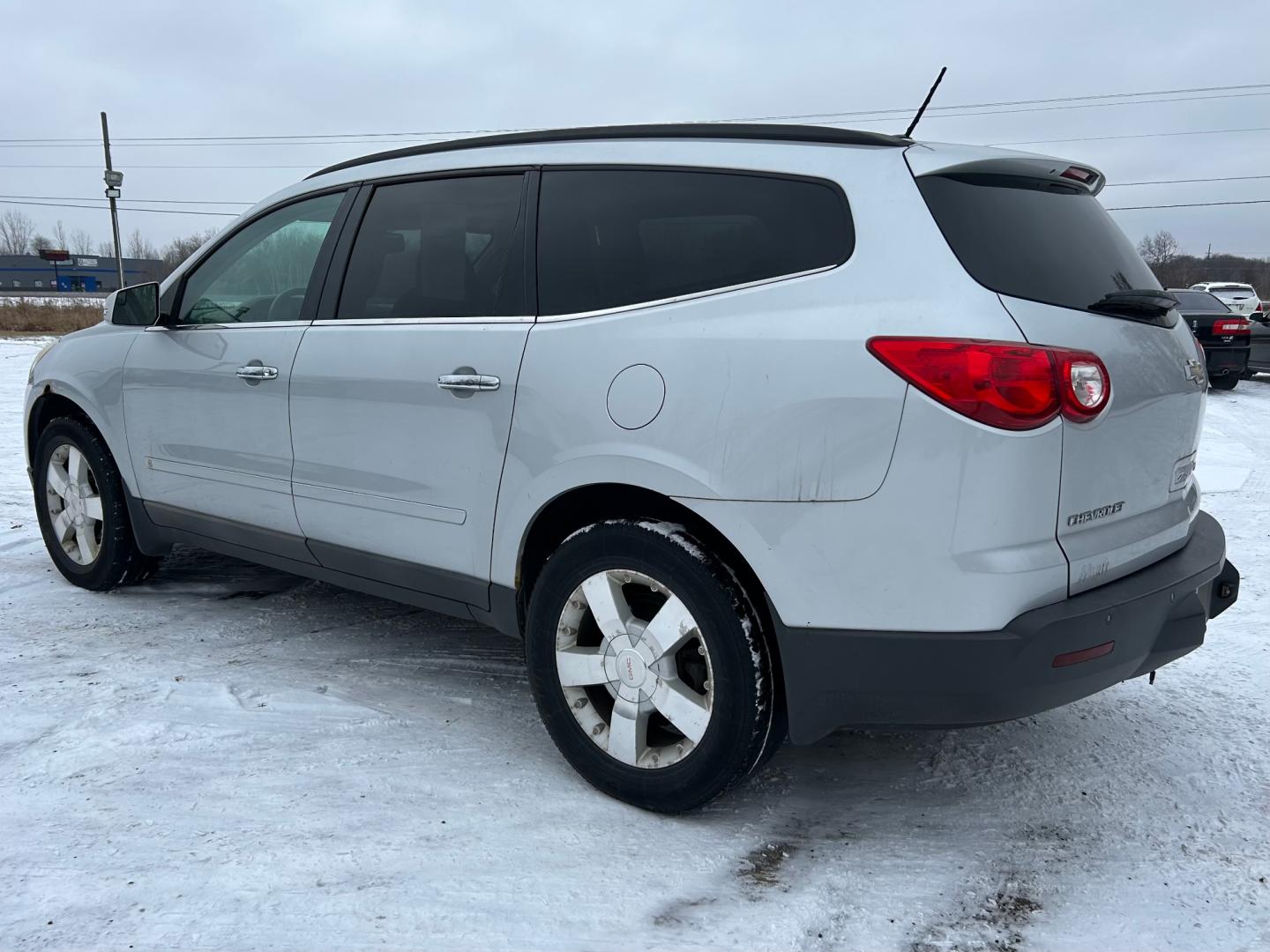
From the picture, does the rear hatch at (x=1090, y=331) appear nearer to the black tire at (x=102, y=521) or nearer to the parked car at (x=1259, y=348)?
the black tire at (x=102, y=521)

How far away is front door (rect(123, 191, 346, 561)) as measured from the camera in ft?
12.1

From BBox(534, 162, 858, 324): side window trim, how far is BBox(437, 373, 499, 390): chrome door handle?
0.77ft

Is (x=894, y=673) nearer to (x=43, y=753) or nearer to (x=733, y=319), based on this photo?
(x=733, y=319)

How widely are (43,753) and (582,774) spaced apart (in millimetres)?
1652

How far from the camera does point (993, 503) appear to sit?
2.17m

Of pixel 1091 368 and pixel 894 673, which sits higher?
pixel 1091 368

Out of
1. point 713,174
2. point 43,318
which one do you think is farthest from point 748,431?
point 43,318

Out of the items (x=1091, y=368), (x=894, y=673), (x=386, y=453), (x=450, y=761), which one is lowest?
(x=450, y=761)

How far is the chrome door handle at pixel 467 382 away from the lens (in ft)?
9.68

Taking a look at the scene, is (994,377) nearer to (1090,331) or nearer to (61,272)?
(1090,331)

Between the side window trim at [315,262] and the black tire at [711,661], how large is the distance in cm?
154

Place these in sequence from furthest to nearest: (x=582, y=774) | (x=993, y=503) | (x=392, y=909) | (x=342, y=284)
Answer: (x=342, y=284)
(x=582, y=774)
(x=392, y=909)
(x=993, y=503)

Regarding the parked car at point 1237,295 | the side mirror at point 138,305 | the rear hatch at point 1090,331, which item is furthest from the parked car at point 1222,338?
the side mirror at point 138,305

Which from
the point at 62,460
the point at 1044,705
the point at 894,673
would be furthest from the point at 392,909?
the point at 62,460
